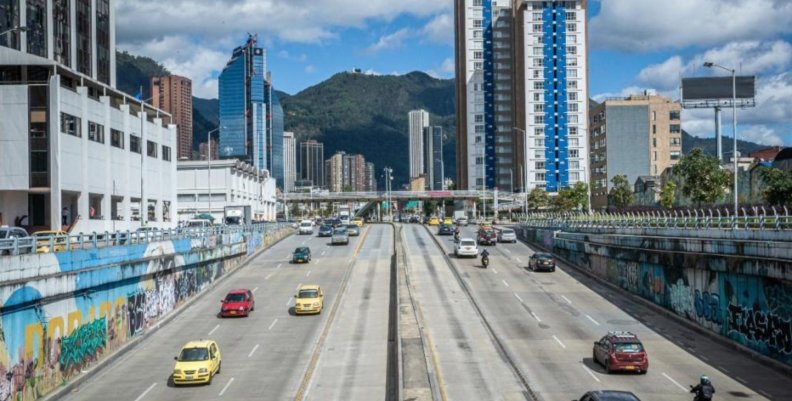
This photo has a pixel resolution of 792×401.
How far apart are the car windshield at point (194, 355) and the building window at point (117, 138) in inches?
1542

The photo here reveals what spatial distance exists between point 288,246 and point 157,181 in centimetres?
1452

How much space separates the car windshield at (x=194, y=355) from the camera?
31.8 metres

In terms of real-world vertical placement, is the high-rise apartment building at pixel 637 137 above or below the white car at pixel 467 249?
above

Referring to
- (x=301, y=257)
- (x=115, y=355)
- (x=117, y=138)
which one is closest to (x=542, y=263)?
(x=301, y=257)

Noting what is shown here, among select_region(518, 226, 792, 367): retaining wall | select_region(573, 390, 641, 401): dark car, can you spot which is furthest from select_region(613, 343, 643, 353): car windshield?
select_region(573, 390, 641, 401): dark car

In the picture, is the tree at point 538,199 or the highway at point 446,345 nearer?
the highway at point 446,345

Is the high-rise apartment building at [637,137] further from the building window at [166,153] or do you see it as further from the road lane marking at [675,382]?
the road lane marking at [675,382]

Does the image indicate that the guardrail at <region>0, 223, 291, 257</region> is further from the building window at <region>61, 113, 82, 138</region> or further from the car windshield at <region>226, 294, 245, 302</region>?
the building window at <region>61, 113, 82, 138</region>

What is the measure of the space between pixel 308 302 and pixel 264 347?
7.93 m

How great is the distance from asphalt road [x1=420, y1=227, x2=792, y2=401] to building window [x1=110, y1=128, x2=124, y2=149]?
3066cm

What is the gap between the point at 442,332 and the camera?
4062cm

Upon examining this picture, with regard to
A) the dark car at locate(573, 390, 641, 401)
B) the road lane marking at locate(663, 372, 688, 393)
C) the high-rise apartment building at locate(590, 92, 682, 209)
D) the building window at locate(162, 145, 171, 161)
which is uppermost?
the high-rise apartment building at locate(590, 92, 682, 209)

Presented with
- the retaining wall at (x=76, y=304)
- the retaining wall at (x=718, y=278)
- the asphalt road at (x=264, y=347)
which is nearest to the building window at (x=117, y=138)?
the asphalt road at (x=264, y=347)

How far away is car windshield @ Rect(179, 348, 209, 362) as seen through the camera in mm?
31766
